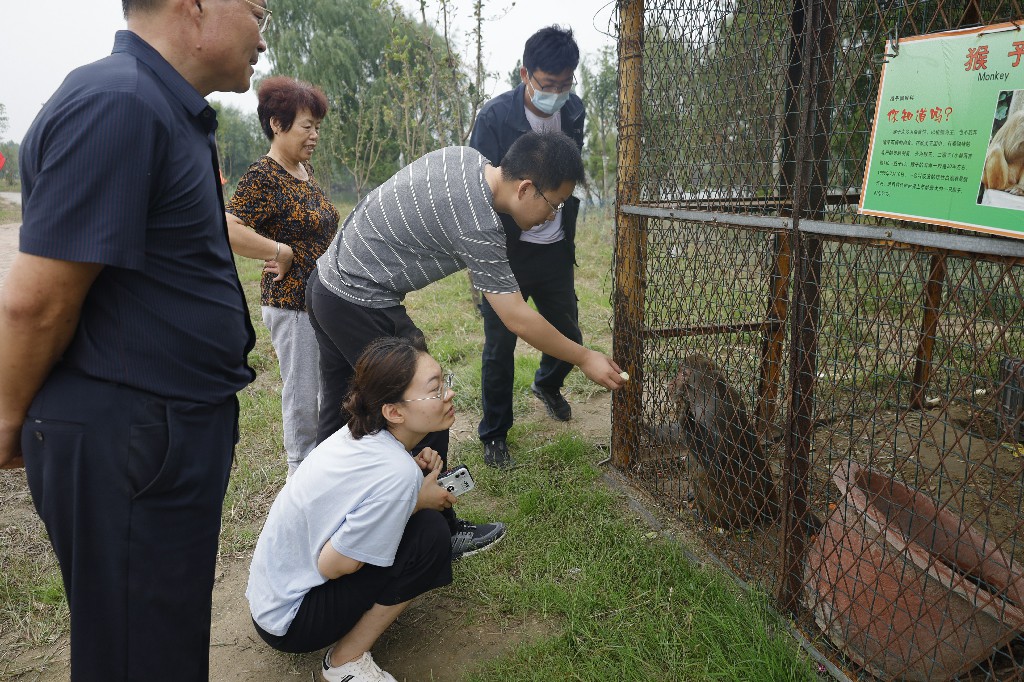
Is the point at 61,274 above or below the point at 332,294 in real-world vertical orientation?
above

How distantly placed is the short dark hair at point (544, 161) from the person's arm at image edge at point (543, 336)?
1.25ft

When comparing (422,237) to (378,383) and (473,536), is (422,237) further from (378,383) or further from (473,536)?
(473,536)

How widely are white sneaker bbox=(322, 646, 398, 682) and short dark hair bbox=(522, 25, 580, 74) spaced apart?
8.48 ft

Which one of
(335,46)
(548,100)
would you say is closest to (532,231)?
(548,100)

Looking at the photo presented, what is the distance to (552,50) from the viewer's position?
322cm

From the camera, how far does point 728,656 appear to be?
2.08 m

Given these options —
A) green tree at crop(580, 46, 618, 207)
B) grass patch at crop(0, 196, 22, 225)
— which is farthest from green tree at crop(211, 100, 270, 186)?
green tree at crop(580, 46, 618, 207)

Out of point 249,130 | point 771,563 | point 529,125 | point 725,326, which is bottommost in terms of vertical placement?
point 771,563

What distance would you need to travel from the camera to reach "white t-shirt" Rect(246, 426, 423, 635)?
192 centimetres

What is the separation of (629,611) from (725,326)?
4.07 feet

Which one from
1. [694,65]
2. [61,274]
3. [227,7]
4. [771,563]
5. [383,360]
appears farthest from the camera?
[694,65]

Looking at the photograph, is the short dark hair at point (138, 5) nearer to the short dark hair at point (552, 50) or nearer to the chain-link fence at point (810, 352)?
the chain-link fence at point (810, 352)

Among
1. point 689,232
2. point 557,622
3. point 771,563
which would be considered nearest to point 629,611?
point 557,622

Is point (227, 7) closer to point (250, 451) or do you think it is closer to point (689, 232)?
point (689, 232)
